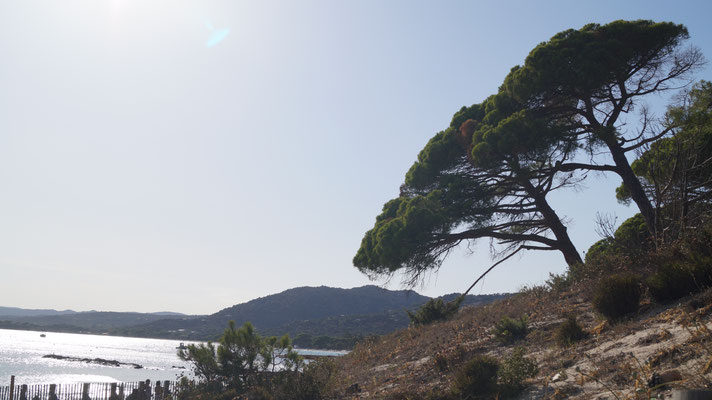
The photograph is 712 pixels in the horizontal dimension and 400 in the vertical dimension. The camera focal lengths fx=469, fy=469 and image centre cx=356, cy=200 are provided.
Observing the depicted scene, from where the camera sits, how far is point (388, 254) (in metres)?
20.5

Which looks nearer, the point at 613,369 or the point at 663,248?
the point at 613,369

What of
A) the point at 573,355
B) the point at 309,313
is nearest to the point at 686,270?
the point at 573,355

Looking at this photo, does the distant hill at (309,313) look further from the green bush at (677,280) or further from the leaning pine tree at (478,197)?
the green bush at (677,280)

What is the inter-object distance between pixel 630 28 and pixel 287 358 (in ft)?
59.6

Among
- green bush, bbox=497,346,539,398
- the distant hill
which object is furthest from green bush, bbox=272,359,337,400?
the distant hill

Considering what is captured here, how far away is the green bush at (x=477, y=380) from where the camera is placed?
7.90 meters

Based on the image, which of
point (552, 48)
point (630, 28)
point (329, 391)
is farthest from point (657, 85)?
point (329, 391)

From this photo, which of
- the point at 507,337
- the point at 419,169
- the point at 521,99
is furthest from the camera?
the point at 419,169

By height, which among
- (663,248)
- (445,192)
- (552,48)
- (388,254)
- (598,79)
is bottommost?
(663,248)

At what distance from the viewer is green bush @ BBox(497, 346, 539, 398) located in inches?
303

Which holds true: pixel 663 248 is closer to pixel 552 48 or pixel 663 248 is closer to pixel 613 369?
pixel 613 369

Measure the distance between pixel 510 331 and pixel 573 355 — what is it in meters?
3.75

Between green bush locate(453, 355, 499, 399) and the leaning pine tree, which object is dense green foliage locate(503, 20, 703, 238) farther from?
green bush locate(453, 355, 499, 399)

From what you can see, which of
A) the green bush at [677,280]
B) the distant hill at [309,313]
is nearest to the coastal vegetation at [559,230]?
the green bush at [677,280]
